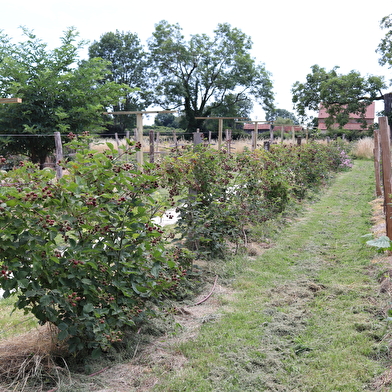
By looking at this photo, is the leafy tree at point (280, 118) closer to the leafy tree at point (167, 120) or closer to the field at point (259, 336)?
the leafy tree at point (167, 120)

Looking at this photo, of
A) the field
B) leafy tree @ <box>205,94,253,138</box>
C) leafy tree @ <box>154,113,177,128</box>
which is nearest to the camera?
the field

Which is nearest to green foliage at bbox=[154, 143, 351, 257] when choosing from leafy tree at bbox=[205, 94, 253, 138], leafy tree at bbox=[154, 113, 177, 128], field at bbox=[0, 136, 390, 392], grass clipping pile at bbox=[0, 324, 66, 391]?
field at bbox=[0, 136, 390, 392]

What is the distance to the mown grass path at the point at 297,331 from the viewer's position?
2936 mm

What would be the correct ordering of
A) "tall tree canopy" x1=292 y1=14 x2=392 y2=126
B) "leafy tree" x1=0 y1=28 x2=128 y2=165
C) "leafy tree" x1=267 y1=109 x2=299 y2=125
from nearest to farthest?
"leafy tree" x1=0 y1=28 x2=128 y2=165 < "tall tree canopy" x1=292 y1=14 x2=392 y2=126 < "leafy tree" x1=267 y1=109 x2=299 y2=125

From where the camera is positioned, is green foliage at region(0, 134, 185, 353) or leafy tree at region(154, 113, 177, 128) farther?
leafy tree at region(154, 113, 177, 128)

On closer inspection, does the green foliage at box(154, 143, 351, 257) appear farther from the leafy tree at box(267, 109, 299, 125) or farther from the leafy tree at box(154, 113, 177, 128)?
the leafy tree at box(154, 113, 177, 128)

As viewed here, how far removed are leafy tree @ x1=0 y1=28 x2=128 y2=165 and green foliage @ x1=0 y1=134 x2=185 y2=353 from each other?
10296 millimetres

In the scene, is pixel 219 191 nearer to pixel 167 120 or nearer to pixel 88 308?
pixel 88 308

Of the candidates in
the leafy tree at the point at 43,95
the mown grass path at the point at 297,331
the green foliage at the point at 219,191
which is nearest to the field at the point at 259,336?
the mown grass path at the point at 297,331

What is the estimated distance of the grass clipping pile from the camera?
9.08 ft

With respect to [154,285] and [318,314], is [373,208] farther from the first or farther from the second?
[154,285]

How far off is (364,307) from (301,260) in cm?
182

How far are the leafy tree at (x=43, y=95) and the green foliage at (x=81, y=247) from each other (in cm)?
1030

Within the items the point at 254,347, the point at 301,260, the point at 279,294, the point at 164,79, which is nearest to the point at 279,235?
the point at 301,260
